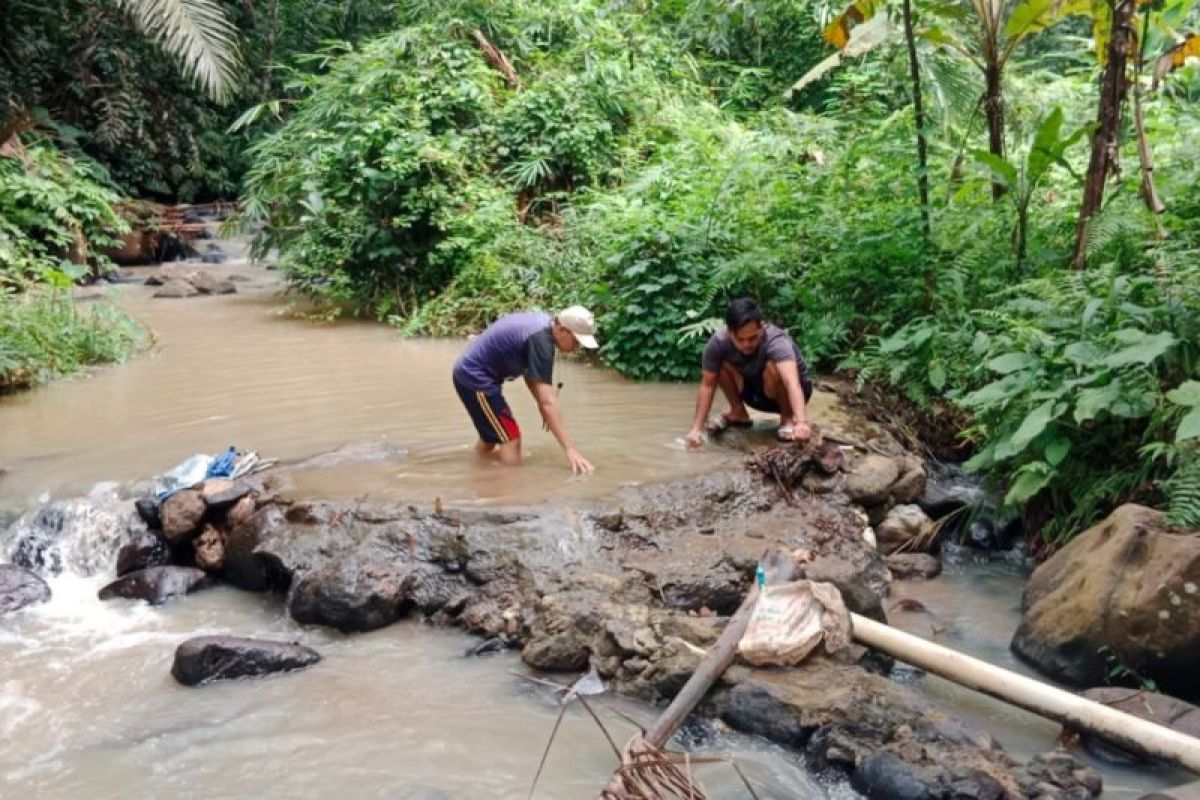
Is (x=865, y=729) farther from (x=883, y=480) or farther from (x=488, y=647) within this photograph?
(x=883, y=480)

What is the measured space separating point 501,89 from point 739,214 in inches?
245

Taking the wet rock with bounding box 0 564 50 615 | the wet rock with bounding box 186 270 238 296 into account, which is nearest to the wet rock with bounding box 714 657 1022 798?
the wet rock with bounding box 0 564 50 615

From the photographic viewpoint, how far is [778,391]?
710 centimetres

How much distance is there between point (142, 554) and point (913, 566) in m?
4.78

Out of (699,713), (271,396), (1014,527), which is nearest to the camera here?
(699,713)

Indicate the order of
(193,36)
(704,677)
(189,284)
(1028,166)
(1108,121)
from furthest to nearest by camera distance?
(189,284), (193,36), (1028,166), (1108,121), (704,677)

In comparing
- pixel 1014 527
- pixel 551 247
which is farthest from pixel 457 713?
pixel 551 247

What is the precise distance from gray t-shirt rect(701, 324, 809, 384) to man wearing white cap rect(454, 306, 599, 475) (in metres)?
0.91

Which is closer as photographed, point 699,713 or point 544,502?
point 699,713

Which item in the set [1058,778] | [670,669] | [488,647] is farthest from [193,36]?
[1058,778]

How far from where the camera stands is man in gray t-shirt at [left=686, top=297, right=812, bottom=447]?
6.77 metres

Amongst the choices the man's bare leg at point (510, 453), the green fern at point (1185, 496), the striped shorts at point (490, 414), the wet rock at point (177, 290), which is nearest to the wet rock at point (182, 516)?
the striped shorts at point (490, 414)

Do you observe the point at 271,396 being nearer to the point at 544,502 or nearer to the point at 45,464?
the point at 45,464

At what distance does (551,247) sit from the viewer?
42.0 ft
